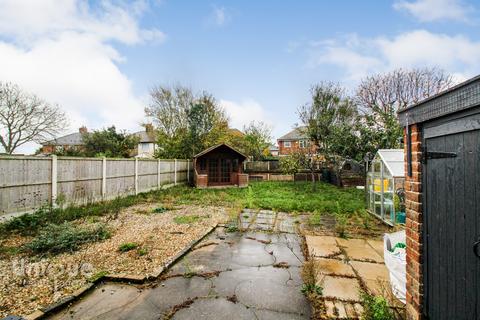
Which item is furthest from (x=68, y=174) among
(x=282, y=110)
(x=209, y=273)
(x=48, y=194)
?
(x=282, y=110)

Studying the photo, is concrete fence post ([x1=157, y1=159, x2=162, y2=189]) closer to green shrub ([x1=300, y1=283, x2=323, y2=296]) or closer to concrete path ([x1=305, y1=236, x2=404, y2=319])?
concrete path ([x1=305, y1=236, x2=404, y2=319])

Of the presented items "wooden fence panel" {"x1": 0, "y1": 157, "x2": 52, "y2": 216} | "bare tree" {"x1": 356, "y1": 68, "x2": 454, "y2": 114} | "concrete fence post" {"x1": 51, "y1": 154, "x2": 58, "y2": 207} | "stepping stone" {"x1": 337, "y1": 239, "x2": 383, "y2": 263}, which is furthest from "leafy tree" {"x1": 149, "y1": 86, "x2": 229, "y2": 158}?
"stepping stone" {"x1": 337, "y1": 239, "x2": 383, "y2": 263}

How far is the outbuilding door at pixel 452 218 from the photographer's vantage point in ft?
5.12

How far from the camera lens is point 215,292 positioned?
10.5 ft

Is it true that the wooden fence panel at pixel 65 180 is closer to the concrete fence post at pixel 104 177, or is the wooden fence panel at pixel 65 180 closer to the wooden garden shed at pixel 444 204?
the concrete fence post at pixel 104 177

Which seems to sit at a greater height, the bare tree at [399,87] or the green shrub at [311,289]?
the bare tree at [399,87]

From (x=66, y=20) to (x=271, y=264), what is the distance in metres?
8.35

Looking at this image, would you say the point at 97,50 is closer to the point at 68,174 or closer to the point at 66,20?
the point at 66,20

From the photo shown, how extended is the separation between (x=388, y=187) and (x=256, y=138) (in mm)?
22311

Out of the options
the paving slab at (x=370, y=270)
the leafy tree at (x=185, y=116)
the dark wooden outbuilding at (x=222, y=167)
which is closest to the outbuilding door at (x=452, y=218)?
the paving slab at (x=370, y=270)

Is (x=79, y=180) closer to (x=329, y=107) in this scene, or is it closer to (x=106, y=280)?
(x=106, y=280)

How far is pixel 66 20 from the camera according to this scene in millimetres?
6598

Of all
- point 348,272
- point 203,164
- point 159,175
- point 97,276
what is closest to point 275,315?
point 348,272

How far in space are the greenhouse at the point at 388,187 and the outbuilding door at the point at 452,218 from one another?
490cm
